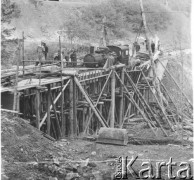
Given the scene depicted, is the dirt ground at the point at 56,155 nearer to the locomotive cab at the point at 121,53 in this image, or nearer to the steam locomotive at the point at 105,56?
the steam locomotive at the point at 105,56

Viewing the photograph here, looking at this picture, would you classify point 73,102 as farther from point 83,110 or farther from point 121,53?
point 121,53

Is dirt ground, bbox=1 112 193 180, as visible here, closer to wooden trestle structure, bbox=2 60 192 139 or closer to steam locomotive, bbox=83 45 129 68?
wooden trestle structure, bbox=2 60 192 139

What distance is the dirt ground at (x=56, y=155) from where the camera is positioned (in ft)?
33.2

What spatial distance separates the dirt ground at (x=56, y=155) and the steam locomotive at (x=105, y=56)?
836 cm

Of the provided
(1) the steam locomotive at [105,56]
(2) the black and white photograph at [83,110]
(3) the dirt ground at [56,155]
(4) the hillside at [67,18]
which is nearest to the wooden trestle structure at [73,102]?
(2) the black and white photograph at [83,110]

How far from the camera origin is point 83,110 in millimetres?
19516

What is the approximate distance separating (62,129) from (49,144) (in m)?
4.61

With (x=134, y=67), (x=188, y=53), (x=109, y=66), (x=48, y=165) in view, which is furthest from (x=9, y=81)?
(x=188, y=53)

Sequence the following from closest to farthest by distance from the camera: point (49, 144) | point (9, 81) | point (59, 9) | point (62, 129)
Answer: point (49, 144), point (9, 81), point (62, 129), point (59, 9)

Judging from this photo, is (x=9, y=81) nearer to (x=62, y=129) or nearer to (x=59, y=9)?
(x=62, y=129)

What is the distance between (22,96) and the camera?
53.2 ft

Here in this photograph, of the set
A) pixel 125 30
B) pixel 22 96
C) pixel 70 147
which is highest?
pixel 125 30

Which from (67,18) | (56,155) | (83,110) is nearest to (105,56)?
(83,110)

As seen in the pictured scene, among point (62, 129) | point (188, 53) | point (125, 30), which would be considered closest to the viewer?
point (62, 129)
